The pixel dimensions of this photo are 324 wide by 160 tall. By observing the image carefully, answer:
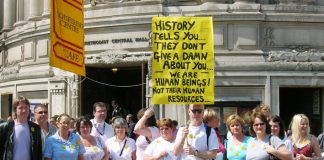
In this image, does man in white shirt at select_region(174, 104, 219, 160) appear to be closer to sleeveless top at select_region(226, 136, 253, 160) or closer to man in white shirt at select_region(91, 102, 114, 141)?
sleeveless top at select_region(226, 136, 253, 160)

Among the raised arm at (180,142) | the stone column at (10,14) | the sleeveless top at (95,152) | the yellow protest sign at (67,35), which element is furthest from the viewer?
the stone column at (10,14)

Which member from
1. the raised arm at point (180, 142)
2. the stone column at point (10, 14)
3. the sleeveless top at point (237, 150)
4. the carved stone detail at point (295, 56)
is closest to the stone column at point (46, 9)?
the stone column at point (10, 14)

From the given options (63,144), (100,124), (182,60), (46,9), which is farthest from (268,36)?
(63,144)

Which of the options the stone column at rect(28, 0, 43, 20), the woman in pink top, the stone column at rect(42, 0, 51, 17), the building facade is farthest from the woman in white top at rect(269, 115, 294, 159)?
the stone column at rect(28, 0, 43, 20)

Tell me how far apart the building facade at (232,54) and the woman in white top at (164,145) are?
1246 centimetres

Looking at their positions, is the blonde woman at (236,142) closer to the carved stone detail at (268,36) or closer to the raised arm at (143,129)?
the raised arm at (143,129)

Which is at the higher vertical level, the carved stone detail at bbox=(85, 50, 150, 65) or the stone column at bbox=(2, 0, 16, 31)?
the stone column at bbox=(2, 0, 16, 31)

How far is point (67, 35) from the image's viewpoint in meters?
11.7

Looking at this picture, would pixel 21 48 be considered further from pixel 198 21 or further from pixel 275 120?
pixel 275 120

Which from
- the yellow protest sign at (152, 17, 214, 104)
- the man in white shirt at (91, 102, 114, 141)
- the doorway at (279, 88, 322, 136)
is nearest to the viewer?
the yellow protest sign at (152, 17, 214, 104)

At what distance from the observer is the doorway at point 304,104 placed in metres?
23.5

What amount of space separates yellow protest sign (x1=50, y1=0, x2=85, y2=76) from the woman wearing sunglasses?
11.2ft

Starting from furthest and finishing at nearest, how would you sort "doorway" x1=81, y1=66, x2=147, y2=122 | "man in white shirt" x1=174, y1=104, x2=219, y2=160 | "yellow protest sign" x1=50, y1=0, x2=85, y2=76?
"doorway" x1=81, y1=66, x2=147, y2=122
"yellow protest sign" x1=50, y1=0, x2=85, y2=76
"man in white shirt" x1=174, y1=104, x2=219, y2=160

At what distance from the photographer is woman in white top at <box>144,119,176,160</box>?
1009cm
